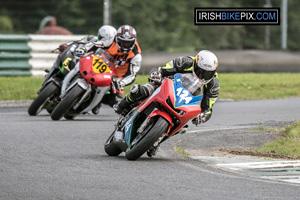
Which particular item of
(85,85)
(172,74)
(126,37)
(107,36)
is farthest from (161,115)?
(107,36)

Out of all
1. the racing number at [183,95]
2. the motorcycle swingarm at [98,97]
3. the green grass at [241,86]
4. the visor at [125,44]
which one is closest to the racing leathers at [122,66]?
the visor at [125,44]

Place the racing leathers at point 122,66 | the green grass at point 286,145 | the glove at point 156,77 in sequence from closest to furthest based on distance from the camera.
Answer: the glove at point 156,77 < the green grass at point 286,145 < the racing leathers at point 122,66

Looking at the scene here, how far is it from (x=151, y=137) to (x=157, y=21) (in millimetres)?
29363

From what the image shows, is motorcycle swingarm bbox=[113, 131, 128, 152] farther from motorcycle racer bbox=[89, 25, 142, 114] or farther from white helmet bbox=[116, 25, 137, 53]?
white helmet bbox=[116, 25, 137, 53]

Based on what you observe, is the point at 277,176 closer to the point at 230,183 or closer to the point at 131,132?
the point at 230,183

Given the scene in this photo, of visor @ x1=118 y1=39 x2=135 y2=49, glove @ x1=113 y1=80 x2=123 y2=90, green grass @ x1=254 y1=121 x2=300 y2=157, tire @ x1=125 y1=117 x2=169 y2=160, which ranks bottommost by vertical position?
green grass @ x1=254 y1=121 x2=300 y2=157

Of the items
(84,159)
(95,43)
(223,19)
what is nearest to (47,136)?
(84,159)

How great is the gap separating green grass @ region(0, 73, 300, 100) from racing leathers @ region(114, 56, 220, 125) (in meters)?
7.65

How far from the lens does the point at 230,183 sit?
732cm

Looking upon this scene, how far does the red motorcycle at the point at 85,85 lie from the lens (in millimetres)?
12594

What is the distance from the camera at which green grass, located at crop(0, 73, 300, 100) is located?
1716 cm

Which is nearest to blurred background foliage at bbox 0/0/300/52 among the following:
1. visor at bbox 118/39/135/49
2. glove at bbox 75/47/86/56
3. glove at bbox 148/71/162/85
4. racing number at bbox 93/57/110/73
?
visor at bbox 118/39/135/49

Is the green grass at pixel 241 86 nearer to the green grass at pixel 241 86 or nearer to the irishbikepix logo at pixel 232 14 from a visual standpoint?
the green grass at pixel 241 86

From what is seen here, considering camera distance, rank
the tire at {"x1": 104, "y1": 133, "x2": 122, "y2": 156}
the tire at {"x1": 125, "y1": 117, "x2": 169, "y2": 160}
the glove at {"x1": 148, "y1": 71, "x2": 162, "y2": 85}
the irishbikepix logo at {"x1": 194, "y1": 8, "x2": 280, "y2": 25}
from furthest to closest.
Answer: the irishbikepix logo at {"x1": 194, "y1": 8, "x2": 280, "y2": 25} < the tire at {"x1": 104, "y1": 133, "x2": 122, "y2": 156} < the glove at {"x1": 148, "y1": 71, "x2": 162, "y2": 85} < the tire at {"x1": 125, "y1": 117, "x2": 169, "y2": 160}
